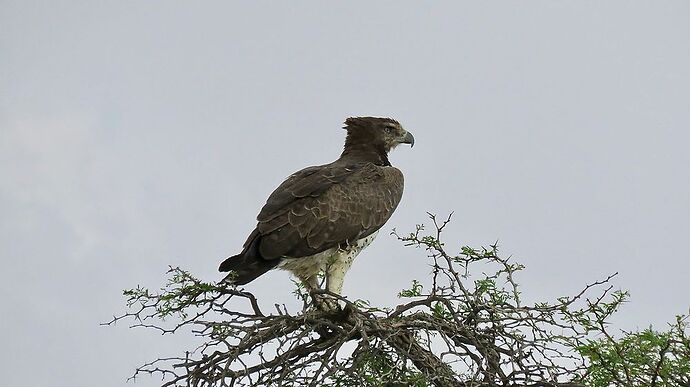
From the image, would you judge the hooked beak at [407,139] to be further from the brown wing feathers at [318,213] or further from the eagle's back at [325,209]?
the eagle's back at [325,209]

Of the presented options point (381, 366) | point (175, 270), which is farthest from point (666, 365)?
point (175, 270)

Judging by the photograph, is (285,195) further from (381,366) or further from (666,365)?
(666,365)

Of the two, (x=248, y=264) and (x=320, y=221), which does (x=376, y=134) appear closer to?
(x=320, y=221)

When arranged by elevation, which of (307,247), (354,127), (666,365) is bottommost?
(666,365)

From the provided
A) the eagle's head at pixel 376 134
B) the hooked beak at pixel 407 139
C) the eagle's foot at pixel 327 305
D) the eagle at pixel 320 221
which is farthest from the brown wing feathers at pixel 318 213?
the eagle's foot at pixel 327 305

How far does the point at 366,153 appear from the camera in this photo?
10.7m

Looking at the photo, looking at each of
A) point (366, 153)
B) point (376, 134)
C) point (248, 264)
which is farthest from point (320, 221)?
point (376, 134)

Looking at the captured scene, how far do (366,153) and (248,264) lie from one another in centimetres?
249

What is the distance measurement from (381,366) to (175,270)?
1.45m

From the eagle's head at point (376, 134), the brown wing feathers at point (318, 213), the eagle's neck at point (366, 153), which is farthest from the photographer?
the eagle's head at point (376, 134)

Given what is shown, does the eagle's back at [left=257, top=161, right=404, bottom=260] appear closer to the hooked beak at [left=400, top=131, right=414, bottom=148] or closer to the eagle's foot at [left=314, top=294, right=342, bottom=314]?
the hooked beak at [left=400, top=131, right=414, bottom=148]

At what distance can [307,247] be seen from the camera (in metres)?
9.06

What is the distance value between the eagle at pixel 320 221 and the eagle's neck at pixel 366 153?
0.68ft

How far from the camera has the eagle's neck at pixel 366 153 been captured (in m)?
10.6
